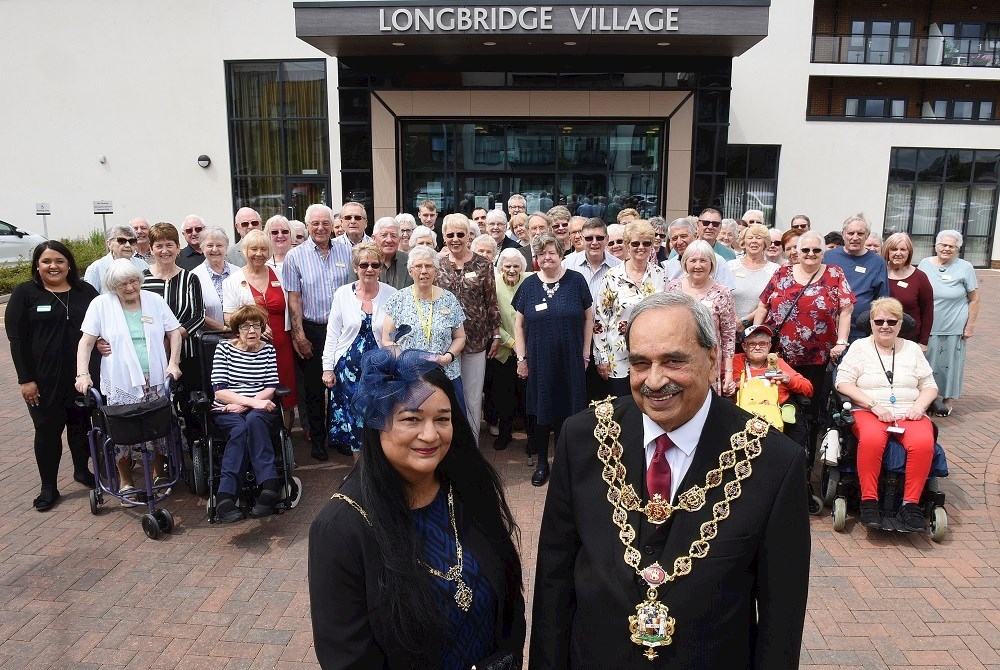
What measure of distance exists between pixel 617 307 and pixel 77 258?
583 inches

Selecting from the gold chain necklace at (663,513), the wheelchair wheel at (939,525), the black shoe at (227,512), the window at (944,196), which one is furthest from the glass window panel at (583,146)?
the gold chain necklace at (663,513)

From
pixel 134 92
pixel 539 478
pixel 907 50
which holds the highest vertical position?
→ pixel 907 50

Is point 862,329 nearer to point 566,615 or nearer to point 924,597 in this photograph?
point 924,597

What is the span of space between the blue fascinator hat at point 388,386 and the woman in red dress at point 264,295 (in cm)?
405

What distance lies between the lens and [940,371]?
7766 mm

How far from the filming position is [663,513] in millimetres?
1927

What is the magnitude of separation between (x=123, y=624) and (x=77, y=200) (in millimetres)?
18287

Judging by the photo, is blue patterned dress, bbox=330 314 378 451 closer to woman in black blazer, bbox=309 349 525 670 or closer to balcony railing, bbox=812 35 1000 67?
A: woman in black blazer, bbox=309 349 525 670

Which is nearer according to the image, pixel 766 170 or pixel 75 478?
pixel 75 478

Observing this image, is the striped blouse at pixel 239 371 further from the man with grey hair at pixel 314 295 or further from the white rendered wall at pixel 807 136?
the white rendered wall at pixel 807 136

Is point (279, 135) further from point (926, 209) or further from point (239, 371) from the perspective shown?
point (926, 209)

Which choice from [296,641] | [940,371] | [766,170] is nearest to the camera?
[296,641]

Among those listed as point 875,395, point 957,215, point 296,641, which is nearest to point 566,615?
point 296,641

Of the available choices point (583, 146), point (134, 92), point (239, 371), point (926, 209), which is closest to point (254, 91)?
point (134, 92)
